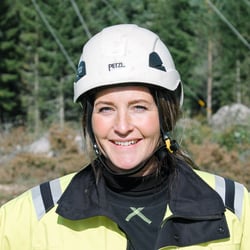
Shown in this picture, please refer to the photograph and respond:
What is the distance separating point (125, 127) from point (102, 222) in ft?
1.12

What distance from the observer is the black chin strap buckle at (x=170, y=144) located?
8.46 feet

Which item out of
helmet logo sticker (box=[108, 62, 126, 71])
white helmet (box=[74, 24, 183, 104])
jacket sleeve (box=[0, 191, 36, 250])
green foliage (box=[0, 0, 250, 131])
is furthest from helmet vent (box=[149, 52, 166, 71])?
green foliage (box=[0, 0, 250, 131])

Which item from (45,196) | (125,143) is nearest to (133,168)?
(125,143)

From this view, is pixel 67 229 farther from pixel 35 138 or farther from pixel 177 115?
pixel 35 138

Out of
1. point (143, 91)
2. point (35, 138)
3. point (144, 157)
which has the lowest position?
point (35, 138)

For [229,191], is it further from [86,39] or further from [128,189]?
[86,39]

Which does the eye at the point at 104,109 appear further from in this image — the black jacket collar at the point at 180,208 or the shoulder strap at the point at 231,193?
the shoulder strap at the point at 231,193

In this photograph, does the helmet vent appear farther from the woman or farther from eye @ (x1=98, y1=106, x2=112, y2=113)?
eye @ (x1=98, y1=106, x2=112, y2=113)

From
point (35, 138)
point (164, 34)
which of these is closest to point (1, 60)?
point (164, 34)

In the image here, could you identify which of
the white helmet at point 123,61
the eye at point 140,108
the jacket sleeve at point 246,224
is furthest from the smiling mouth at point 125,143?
the jacket sleeve at point 246,224

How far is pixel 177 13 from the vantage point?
130 feet

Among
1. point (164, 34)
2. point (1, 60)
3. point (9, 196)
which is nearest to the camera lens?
point (9, 196)

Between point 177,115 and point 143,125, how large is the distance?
0.99 ft

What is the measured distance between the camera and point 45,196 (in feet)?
7.98
